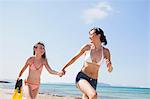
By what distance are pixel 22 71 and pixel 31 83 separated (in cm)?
31

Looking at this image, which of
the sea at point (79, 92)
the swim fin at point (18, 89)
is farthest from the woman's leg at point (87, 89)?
the sea at point (79, 92)

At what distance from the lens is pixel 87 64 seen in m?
5.74

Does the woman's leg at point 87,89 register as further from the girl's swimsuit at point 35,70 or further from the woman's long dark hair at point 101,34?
the girl's swimsuit at point 35,70

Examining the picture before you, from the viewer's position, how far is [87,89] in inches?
214

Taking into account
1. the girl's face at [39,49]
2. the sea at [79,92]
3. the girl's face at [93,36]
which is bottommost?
the sea at [79,92]

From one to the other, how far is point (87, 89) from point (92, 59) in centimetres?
57

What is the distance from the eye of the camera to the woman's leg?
524cm

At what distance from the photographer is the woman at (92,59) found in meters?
5.68

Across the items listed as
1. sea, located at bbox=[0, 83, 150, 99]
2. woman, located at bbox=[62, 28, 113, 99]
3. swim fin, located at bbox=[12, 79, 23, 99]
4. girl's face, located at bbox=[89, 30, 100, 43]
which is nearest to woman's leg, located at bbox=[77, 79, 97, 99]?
woman, located at bbox=[62, 28, 113, 99]

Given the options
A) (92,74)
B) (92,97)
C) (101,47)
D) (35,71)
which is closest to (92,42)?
(101,47)

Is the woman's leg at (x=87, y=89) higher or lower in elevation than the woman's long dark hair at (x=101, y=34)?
lower

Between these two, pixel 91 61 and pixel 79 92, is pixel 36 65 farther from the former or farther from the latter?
pixel 79 92

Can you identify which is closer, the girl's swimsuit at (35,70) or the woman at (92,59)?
the woman at (92,59)

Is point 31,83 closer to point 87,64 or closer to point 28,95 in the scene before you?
point 28,95
